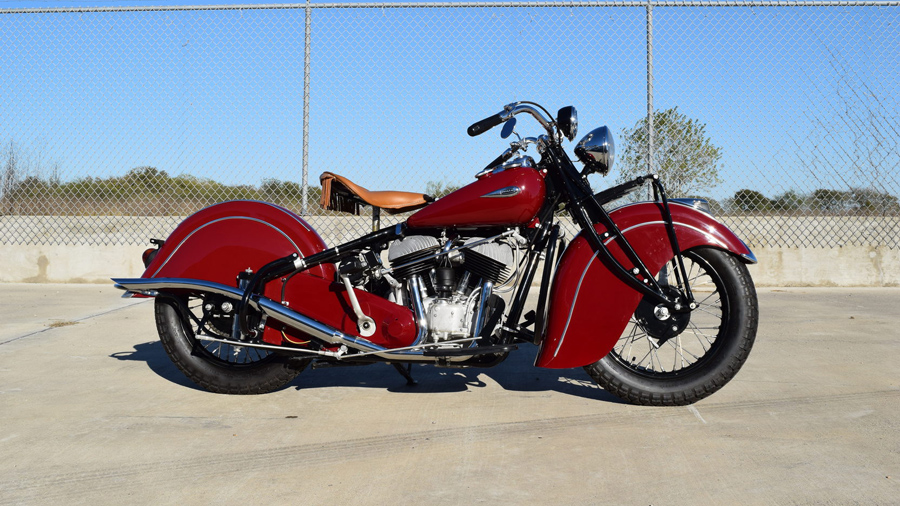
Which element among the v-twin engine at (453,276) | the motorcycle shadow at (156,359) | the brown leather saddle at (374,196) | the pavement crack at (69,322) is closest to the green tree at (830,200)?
the v-twin engine at (453,276)

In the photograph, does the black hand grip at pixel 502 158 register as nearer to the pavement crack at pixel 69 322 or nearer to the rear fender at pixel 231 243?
the rear fender at pixel 231 243

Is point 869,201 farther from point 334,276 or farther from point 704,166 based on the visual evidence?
point 334,276

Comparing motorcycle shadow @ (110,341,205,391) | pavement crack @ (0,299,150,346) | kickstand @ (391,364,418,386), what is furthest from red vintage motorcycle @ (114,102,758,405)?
pavement crack @ (0,299,150,346)

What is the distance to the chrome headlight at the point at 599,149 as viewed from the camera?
9.48 ft

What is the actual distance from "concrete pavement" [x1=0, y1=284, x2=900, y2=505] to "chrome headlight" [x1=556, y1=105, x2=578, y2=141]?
1127mm

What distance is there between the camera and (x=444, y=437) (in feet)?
9.02

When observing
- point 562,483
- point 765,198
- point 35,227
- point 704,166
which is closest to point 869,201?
point 765,198

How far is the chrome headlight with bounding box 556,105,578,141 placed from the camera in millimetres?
2889

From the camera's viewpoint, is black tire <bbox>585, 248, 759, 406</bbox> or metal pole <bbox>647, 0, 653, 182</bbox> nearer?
black tire <bbox>585, 248, 759, 406</bbox>

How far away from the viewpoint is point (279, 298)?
125 inches

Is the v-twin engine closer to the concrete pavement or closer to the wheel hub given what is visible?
the concrete pavement

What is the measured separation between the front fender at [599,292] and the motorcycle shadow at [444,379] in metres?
0.40

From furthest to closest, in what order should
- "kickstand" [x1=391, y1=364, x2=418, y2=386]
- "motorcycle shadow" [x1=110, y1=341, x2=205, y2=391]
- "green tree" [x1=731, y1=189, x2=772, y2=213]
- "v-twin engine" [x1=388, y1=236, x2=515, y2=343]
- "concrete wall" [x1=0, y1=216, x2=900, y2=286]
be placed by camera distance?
"concrete wall" [x1=0, y1=216, x2=900, y2=286] → "green tree" [x1=731, y1=189, x2=772, y2=213] → "motorcycle shadow" [x1=110, y1=341, x2=205, y2=391] → "kickstand" [x1=391, y1=364, x2=418, y2=386] → "v-twin engine" [x1=388, y1=236, x2=515, y2=343]

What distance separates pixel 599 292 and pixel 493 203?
1.85ft
